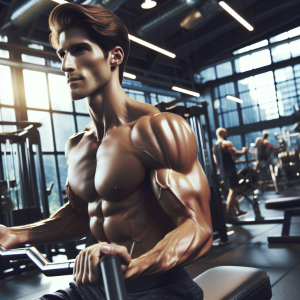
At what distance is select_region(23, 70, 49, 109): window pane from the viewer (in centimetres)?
746

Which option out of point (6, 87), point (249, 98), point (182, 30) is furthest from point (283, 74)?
point (6, 87)

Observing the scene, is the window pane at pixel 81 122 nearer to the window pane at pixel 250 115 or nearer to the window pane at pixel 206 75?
the window pane at pixel 206 75

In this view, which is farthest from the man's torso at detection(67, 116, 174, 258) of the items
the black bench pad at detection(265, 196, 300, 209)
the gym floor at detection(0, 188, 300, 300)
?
the black bench pad at detection(265, 196, 300, 209)

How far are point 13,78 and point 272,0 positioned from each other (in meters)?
7.80

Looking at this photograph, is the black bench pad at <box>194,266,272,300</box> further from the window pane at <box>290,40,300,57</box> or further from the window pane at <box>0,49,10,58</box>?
the window pane at <box>290,40,300,57</box>

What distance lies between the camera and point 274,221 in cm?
455

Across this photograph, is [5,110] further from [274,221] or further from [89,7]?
[89,7]

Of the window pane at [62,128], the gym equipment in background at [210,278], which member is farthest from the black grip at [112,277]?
the window pane at [62,128]

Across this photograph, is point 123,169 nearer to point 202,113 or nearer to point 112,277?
point 112,277

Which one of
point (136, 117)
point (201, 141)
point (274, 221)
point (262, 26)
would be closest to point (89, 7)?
point (136, 117)

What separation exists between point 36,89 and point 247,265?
6.44m

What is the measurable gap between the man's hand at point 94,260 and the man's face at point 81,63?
492 millimetres

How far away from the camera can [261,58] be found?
12047 millimetres

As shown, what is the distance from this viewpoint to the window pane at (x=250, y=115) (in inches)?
→ 478
